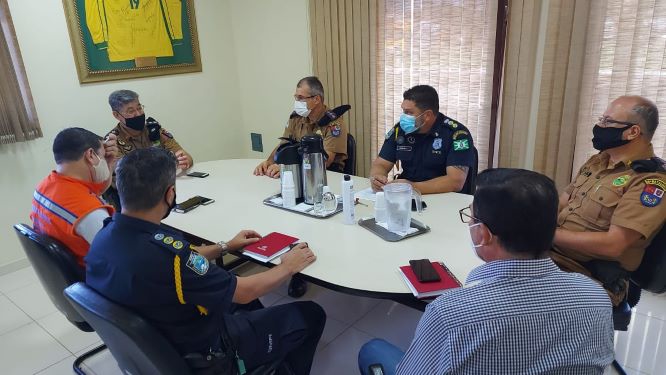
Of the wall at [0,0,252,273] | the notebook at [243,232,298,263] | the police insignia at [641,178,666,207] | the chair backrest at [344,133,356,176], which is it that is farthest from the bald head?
the wall at [0,0,252,273]

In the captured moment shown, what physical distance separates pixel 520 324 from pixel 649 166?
3.96 ft

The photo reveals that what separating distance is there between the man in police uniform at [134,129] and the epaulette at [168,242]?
1744mm

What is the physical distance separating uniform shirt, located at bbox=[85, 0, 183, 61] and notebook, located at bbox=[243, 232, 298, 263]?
257cm

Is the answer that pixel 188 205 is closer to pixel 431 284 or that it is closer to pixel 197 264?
pixel 197 264

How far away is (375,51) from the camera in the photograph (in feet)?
11.4

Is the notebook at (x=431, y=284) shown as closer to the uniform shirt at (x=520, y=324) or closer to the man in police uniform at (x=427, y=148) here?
the uniform shirt at (x=520, y=324)

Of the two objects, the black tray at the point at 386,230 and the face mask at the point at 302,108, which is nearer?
the black tray at the point at 386,230

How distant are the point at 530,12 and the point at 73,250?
107 inches

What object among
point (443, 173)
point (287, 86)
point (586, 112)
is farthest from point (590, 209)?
point (287, 86)

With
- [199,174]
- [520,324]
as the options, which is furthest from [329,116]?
[520,324]

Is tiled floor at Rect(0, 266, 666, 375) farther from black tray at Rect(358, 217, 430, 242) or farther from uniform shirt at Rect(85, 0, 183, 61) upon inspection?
uniform shirt at Rect(85, 0, 183, 61)

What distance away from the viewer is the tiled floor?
7.16 ft

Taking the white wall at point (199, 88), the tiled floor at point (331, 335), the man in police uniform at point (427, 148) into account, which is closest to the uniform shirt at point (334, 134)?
the man in police uniform at point (427, 148)

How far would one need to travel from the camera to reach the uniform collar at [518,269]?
36.3 inches
